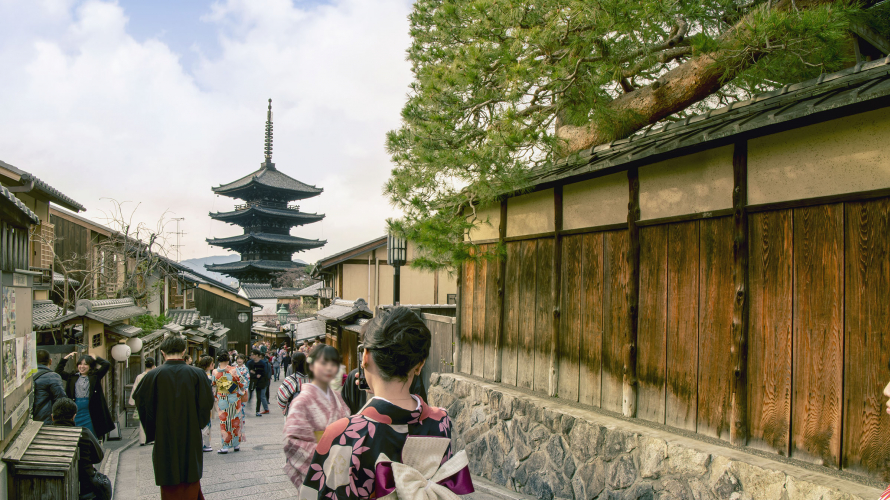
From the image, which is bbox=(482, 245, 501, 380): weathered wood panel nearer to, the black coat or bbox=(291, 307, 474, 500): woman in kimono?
the black coat

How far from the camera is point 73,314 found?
404 inches

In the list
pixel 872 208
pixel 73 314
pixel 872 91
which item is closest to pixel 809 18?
pixel 872 91

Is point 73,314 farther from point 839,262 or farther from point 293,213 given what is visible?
point 293,213

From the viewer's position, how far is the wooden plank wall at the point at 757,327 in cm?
374

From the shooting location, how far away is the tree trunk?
6375 millimetres

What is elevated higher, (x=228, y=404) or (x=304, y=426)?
(x=304, y=426)

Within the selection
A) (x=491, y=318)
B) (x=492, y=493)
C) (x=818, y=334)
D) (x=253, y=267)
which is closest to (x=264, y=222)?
(x=253, y=267)

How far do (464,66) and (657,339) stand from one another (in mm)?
3783

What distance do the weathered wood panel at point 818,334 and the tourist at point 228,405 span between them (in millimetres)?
7549

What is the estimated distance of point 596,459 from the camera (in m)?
5.59

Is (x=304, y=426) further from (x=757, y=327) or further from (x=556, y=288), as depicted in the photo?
(x=556, y=288)

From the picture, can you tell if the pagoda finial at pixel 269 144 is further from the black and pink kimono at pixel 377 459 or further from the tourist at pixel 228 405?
the black and pink kimono at pixel 377 459

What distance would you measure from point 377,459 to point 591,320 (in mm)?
4715

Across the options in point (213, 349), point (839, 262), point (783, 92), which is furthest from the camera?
point (213, 349)
